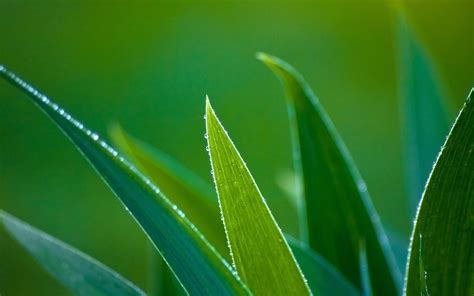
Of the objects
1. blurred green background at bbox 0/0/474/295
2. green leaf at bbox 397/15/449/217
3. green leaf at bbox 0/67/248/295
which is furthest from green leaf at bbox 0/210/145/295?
blurred green background at bbox 0/0/474/295

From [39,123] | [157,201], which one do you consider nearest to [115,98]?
[39,123]

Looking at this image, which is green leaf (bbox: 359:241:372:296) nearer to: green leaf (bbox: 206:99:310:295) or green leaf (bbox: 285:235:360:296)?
green leaf (bbox: 285:235:360:296)

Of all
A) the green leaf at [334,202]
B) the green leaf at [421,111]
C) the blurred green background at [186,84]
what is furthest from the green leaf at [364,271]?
the blurred green background at [186,84]

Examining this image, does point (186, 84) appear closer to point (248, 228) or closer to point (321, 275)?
point (321, 275)

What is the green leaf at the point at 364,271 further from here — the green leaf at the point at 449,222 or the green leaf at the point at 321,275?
the green leaf at the point at 449,222

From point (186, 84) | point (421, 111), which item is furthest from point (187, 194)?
point (186, 84)
